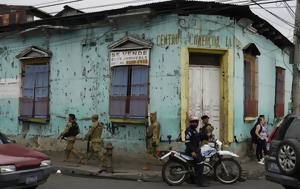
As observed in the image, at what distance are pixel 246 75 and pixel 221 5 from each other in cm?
308

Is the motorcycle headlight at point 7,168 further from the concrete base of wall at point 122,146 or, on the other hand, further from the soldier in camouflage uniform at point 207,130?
the concrete base of wall at point 122,146

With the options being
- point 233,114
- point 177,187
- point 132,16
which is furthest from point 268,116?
point 177,187

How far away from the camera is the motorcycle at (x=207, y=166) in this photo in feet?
36.4

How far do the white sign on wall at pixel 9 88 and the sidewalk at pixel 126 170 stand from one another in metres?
4.48

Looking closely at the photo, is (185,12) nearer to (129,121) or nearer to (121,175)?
(129,121)

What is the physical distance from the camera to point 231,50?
14.5 m

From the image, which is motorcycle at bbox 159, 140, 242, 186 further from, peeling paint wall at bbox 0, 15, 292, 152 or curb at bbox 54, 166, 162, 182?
peeling paint wall at bbox 0, 15, 292, 152

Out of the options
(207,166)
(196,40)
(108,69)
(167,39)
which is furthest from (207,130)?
(108,69)

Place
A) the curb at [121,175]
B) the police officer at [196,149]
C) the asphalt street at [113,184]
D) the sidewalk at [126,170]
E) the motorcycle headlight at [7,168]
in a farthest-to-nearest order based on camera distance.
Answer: the sidewalk at [126,170], the curb at [121,175], the police officer at [196,149], the asphalt street at [113,184], the motorcycle headlight at [7,168]

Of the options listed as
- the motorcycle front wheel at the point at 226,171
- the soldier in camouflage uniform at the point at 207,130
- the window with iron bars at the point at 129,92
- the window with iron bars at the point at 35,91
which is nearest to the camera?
the motorcycle front wheel at the point at 226,171

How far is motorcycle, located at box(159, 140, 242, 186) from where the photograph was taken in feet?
36.4

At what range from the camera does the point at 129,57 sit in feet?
48.0

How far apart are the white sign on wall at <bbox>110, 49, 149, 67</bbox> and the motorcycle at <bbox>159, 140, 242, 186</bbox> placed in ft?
12.9

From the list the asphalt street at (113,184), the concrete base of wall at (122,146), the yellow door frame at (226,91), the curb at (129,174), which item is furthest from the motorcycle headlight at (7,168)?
the yellow door frame at (226,91)
